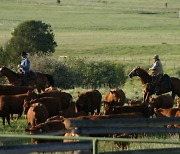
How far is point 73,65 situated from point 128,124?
36.2 m

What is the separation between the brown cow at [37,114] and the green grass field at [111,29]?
294cm

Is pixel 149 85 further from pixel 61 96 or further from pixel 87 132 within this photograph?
pixel 87 132

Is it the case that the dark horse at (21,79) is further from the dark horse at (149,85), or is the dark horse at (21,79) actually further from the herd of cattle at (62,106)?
the dark horse at (149,85)

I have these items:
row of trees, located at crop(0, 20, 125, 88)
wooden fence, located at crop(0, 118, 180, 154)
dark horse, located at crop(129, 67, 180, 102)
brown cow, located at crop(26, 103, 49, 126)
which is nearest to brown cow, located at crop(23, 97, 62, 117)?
brown cow, located at crop(26, 103, 49, 126)

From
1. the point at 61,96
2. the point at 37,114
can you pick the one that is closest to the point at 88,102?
the point at 61,96

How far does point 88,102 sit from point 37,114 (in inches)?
189

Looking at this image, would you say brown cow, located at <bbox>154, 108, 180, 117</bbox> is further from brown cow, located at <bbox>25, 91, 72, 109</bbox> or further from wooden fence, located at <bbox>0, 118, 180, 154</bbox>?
wooden fence, located at <bbox>0, 118, 180, 154</bbox>

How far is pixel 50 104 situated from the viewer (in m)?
22.0

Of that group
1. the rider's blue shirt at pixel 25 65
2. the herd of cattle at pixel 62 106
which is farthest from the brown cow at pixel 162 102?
the rider's blue shirt at pixel 25 65

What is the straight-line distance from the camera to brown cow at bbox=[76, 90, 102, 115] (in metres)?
24.3

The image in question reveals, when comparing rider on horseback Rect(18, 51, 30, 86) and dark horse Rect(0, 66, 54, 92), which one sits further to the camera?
dark horse Rect(0, 66, 54, 92)

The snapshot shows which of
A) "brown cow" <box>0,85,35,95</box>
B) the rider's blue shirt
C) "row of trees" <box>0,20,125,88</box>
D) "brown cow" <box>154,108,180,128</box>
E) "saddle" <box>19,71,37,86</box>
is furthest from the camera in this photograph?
"row of trees" <box>0,20,125,88</box>

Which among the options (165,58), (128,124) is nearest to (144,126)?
(128,124)

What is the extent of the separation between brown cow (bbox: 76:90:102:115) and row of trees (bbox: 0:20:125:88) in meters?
17.3
